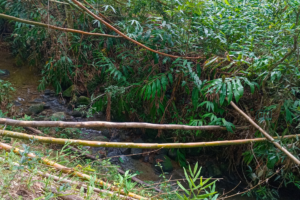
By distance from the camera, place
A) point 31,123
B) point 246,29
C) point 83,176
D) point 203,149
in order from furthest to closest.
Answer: point 203,149 < point 246,29 < point 31,123 < point 83,176

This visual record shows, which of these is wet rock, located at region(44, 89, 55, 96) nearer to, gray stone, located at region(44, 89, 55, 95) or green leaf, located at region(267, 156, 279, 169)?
gray stone, located at region(44, 89, 55, 95)

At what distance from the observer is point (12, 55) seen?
4.93 m

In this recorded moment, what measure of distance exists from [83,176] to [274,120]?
77.2 inches

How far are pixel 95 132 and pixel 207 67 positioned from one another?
7.21 ft

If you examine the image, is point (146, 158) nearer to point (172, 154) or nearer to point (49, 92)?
point (172, 154)

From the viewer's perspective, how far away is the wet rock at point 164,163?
3.03m

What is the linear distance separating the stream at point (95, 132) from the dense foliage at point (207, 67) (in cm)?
36

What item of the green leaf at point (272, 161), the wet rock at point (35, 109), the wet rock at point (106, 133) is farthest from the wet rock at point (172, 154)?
the wet rock at point (35, 109)

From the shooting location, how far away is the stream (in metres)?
2.96

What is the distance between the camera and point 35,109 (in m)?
3.50

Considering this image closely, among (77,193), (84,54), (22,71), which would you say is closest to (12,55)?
(22,71)

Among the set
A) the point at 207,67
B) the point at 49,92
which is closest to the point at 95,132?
the point at 49,92

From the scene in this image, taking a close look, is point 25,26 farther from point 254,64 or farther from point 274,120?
point 274,120

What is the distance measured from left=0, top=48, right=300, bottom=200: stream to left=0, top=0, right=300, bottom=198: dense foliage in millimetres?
358
